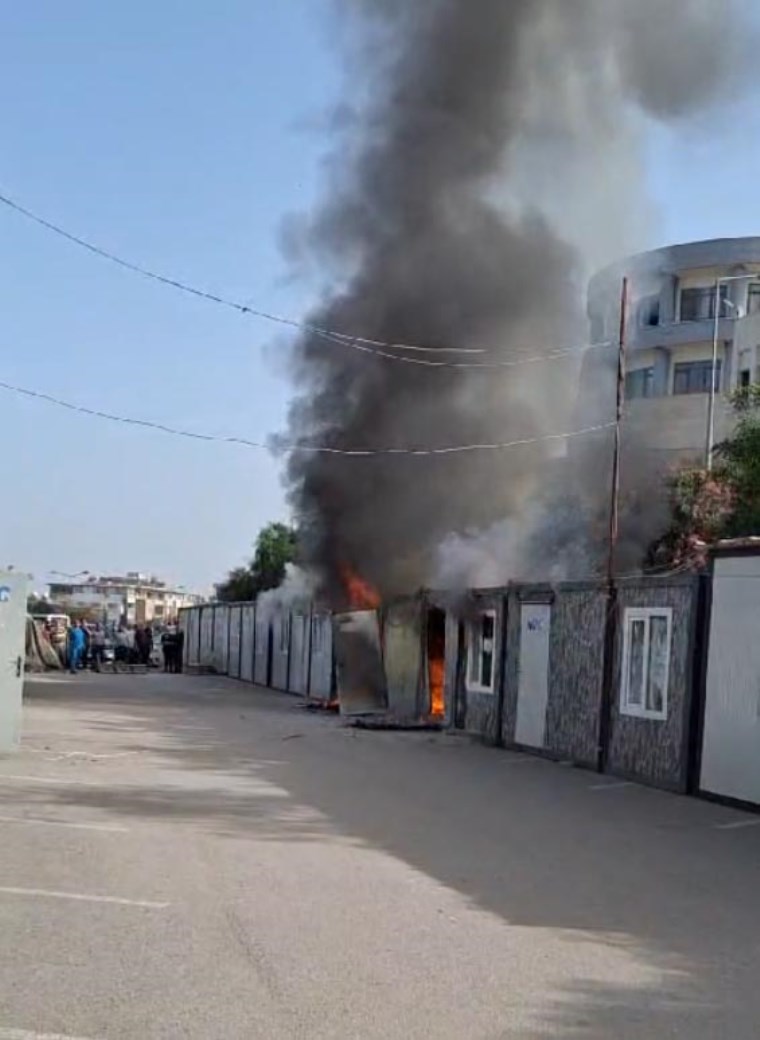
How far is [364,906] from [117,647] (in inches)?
1473

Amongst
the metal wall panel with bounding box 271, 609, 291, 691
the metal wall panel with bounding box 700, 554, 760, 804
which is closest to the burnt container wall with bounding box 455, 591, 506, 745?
the metal wall panel with bounding box 700, 554, 760, 804

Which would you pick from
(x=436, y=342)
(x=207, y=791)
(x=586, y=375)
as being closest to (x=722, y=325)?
(x=586, y=375)

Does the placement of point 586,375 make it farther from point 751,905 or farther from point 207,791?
point 751,905

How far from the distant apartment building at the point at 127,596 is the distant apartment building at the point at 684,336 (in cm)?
6261

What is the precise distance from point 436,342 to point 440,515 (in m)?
3.87

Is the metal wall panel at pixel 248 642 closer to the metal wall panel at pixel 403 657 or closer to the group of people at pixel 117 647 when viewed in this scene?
the group of people at pixel 117 647

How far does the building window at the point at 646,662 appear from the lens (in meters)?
13.2

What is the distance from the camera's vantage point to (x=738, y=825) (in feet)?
34.6

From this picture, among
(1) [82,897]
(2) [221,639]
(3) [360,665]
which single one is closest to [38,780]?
(1) [82,897]

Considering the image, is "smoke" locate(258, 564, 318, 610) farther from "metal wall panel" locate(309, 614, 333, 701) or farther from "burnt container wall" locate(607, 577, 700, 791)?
"burnt container wall" locate(607, 577, 700, 791)

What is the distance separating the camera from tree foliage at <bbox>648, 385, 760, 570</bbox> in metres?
24.2

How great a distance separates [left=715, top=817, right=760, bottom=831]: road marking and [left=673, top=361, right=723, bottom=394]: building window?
1471 inches

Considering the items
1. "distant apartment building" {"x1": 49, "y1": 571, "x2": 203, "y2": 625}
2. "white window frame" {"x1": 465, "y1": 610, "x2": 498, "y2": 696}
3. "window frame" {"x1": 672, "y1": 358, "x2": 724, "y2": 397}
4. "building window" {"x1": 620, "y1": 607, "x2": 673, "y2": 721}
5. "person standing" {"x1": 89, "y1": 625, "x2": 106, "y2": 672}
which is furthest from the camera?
"distant apartment building" {"x1": 49, "y1": 571, "x2": 203, "y2": 625}

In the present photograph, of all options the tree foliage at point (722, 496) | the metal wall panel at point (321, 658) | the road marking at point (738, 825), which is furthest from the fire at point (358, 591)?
the road marking at point (738, 825)
